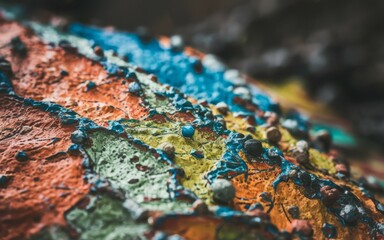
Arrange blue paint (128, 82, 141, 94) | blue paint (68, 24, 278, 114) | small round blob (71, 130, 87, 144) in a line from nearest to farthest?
small round blob (71, 130, 87, 144)
blue paint (128, 82, 141, 94)
blue paint (68, 24, 278, 114)

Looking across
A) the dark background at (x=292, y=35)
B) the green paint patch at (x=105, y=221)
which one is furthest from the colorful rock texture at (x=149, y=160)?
the dark background at (x=292, y=35)

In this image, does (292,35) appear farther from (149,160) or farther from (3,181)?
(3,181)

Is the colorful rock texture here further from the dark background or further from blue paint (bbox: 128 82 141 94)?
the dark background

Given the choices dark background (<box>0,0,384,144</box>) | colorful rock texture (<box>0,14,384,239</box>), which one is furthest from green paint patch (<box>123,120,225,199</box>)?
dark background (<box>0,0,384,144</box>)

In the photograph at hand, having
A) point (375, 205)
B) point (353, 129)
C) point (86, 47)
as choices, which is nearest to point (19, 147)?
point (86, 47)

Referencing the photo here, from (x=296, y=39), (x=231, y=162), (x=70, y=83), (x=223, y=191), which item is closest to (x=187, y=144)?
(x=231, y=162)

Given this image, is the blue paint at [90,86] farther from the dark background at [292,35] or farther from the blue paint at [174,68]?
the dark background at [292,35]

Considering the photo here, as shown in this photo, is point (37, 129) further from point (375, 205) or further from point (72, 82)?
point (375, 205)
